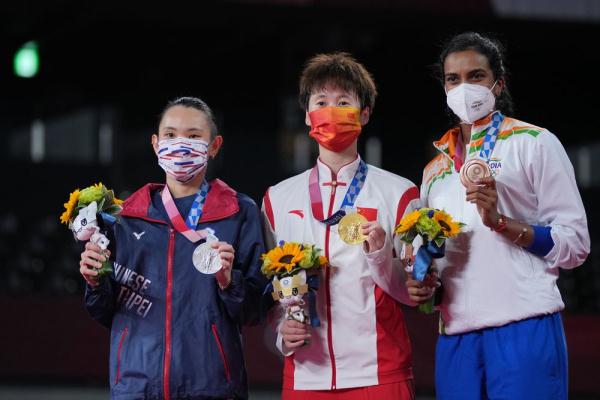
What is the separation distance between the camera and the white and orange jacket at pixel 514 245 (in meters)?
3.49

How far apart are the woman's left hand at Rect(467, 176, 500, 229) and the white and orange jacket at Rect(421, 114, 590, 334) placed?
0.47 feet

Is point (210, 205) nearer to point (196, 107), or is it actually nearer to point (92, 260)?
point (196, 107)

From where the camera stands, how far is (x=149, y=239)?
3736mm

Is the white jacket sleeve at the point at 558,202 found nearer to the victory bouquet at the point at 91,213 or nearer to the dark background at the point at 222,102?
the victory bouquet at the point at 91,213

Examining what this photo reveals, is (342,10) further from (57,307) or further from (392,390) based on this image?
(392,390)

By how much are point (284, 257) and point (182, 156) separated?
0.57 meters

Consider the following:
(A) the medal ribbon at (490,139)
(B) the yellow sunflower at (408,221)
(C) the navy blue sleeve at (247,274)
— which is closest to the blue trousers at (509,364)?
(B) the yellow sunflower at (408,221)

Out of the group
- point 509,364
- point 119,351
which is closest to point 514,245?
point 509,364

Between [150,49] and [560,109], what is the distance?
22.7ft

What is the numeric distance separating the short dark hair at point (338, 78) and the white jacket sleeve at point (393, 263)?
17.2 inches

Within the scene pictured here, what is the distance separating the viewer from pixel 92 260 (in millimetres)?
3510

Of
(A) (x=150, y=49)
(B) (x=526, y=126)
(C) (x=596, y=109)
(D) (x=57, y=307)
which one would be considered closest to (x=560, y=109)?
(C) (x=596, y=109)

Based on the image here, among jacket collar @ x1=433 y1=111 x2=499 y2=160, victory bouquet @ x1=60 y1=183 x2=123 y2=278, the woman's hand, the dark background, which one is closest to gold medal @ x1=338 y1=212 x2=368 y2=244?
the woman's hand

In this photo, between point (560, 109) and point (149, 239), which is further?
point (560, 109)
